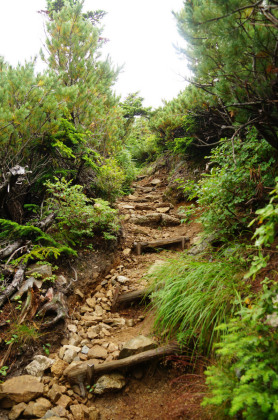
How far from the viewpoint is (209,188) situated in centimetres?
343

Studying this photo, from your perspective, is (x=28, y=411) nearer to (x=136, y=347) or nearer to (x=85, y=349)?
(x=85, y=349)

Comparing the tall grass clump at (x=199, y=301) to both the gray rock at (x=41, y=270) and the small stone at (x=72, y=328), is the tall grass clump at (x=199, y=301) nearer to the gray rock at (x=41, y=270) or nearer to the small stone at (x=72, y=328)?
the small stone at (x=72, y=328)

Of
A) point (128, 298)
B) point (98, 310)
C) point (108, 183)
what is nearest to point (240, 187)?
point (128, 298)

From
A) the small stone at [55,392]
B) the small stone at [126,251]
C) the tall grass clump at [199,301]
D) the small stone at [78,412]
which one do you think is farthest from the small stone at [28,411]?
the small stone at [126,251]

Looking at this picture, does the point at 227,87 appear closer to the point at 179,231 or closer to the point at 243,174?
the point at 243,174

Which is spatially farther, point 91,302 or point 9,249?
point 91,302

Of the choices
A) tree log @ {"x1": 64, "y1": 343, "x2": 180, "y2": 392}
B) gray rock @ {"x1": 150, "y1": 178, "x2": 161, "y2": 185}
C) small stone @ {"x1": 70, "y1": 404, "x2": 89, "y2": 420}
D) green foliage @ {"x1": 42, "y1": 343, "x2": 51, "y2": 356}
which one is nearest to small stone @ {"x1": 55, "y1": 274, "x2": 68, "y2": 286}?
green foliage @ {"x1": 42, "y1": 343, "x2": 51, "y2": 356}

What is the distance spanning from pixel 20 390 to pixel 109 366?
2.66 ft

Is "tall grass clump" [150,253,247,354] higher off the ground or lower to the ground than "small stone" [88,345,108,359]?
higher

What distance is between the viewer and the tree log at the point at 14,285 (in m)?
2.80

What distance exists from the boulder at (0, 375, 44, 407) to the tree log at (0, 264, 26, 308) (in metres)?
0.85

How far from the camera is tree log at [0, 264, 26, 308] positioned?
9.20 ft

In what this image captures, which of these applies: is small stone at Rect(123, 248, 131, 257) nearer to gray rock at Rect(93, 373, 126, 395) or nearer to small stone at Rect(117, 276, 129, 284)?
small stone at Rect(117, 276, 129, 284)

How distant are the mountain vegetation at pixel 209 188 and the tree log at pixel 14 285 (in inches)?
3.6
